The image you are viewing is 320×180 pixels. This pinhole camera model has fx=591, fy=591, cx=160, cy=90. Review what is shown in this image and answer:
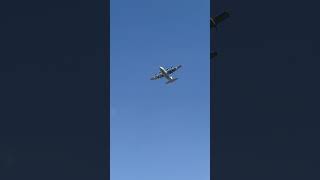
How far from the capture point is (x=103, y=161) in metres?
42.2
